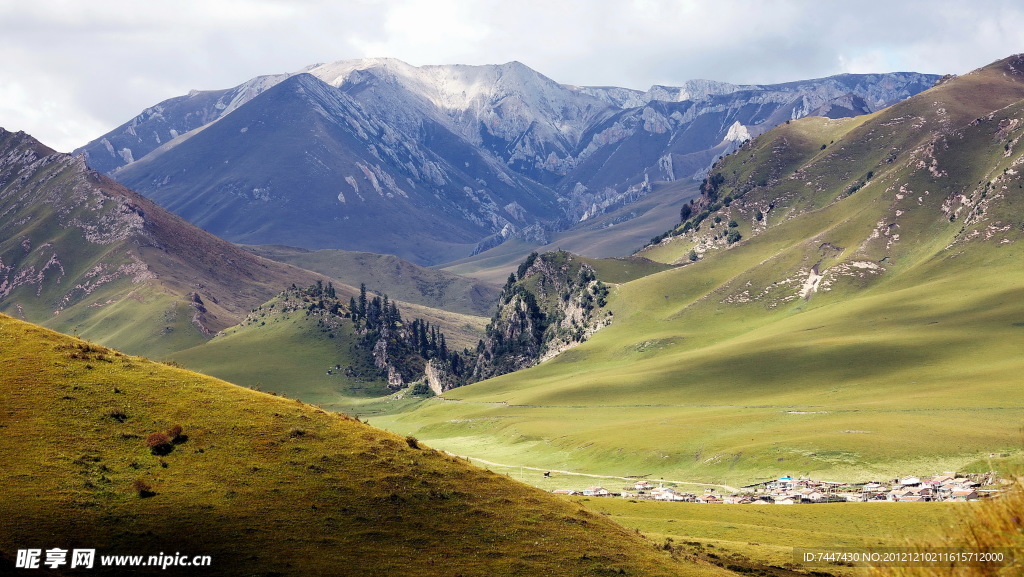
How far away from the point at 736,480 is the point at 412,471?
95264 mm

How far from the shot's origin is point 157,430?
2694 inches

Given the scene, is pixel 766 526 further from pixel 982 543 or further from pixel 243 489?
pixel 982 543

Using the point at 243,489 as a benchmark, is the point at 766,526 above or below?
below

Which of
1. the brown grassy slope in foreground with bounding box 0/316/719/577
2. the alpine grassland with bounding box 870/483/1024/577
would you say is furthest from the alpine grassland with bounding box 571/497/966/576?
the alpine grassland with bounding box 870/483/1024/577

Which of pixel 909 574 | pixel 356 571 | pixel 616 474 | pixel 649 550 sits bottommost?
pixel 616 474

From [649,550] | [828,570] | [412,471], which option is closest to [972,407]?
[828,570]

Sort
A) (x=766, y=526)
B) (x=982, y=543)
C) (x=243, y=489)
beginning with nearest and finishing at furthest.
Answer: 1. (x=982, y=543)
2. (x=243, y=489)
3. (x=766, y=526)

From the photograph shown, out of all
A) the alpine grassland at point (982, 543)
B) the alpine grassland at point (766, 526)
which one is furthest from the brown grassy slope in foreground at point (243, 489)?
the alpine grassland at point (982, 543)

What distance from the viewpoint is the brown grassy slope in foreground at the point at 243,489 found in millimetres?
58250

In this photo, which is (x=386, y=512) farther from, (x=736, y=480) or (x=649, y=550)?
(x=736, y=480)

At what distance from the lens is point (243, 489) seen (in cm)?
6462

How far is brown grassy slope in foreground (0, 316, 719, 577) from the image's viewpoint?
58.2 m

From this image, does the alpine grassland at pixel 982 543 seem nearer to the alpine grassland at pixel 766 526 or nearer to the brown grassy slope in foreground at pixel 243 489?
the brown grassy slope in foreground at pixel 243 489

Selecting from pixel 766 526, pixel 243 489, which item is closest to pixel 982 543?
pixel 243 489
